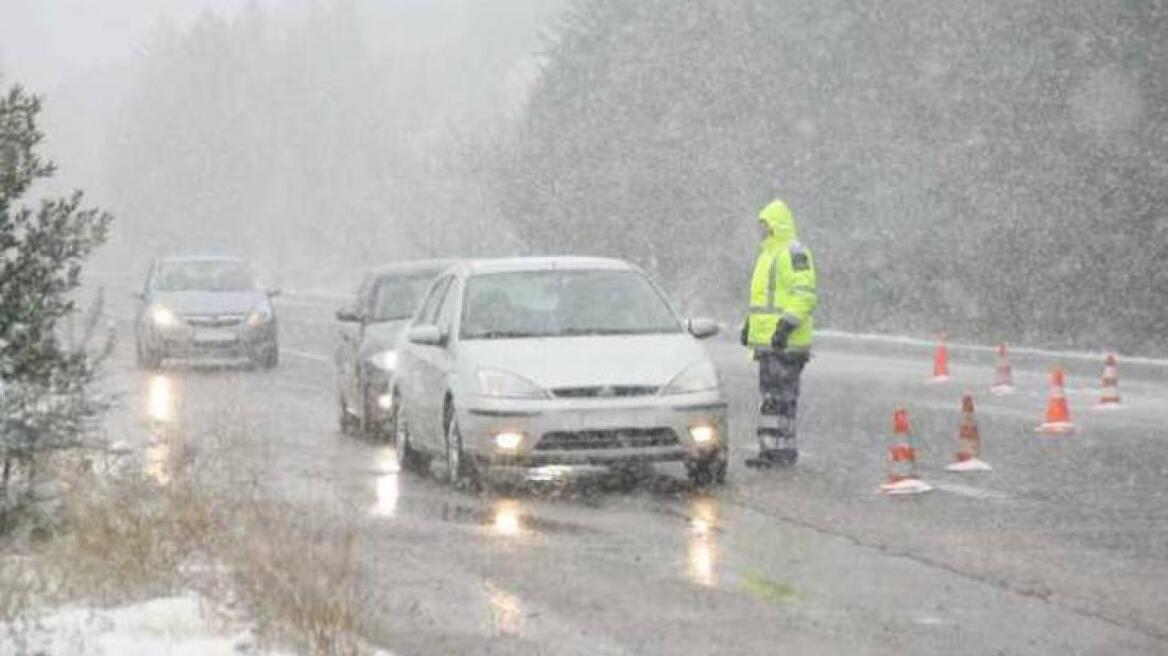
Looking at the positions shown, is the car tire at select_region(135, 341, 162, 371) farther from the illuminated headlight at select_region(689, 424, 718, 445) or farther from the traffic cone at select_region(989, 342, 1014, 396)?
the illuminated headlight at select_region(689, 424, 718, 445)

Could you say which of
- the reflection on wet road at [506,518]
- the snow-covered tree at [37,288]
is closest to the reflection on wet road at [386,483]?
the reflection on wet road at [506,518]

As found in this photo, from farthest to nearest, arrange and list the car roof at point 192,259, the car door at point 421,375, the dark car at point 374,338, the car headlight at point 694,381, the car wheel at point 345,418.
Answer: the car roof at point 192,259
the car wheel at point 345,418
the dark car at point 374,338
the car door at point 421,375
the car headlight at point 694,381

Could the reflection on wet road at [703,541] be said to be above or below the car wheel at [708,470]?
below

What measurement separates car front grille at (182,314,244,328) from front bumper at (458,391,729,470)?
16273mm

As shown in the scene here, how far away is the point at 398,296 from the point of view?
20.6 meters

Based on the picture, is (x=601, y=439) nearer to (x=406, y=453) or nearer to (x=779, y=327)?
(x=779, y=327)

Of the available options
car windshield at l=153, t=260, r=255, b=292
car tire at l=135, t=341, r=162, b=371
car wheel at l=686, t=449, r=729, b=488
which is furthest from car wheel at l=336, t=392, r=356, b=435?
car windshield at l=153, t=260, r=255, b=292

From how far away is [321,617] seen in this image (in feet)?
25.6

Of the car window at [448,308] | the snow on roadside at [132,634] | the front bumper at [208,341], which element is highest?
the car window at [448,308]

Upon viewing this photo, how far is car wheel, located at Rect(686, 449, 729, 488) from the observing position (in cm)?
1477

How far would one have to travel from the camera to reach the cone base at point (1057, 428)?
62.8 ft

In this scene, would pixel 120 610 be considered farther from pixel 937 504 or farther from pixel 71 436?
pixel 937 504

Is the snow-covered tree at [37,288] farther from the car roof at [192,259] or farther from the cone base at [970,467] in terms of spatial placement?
the car roof at [192,259]

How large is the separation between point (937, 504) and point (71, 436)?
5607 millimetres
